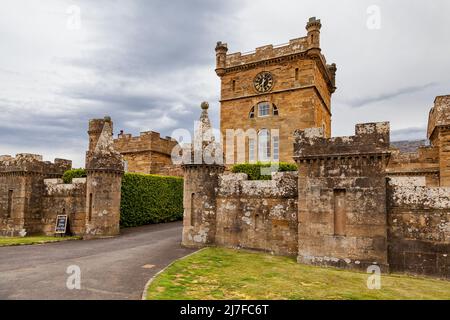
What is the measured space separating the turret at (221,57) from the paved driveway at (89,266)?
17271mm

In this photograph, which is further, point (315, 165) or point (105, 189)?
point (105, 189)

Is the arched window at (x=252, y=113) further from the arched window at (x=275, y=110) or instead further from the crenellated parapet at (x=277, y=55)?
the crenellated parapet at (x=277, y=55)

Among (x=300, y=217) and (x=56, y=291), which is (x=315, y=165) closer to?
(x=300, y=217)

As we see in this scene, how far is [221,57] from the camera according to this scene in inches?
1096

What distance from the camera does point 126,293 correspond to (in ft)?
22.7

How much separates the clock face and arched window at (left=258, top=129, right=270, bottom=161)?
11.7ft

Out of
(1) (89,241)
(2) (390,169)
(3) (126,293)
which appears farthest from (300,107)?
(3) (126,293)

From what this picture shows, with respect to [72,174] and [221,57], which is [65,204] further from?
[221,57]

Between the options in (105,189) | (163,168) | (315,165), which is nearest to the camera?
(315,165)

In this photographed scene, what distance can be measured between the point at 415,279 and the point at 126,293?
27.6 ft

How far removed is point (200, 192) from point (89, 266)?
5.39 meters

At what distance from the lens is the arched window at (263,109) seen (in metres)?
25.7

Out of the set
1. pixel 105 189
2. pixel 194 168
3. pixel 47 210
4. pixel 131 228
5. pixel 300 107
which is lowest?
pixel 131 228

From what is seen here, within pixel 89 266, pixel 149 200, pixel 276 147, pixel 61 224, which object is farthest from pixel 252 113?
pixel 89 266
